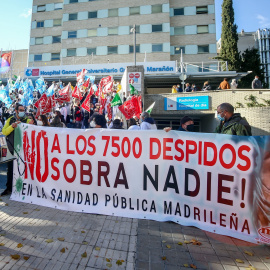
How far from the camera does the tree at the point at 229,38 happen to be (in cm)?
2783

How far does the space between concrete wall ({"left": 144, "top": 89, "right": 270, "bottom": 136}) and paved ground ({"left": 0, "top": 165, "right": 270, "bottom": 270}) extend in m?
10.7

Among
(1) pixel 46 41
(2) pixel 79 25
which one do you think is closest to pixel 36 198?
(2) pixel 79 25

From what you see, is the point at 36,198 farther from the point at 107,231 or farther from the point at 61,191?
the point at 107,231

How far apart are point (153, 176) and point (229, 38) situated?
30.9 meters

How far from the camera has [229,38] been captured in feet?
94.3

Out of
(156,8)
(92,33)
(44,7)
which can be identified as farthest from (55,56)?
(156,8)

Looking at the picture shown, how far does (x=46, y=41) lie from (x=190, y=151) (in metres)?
38.8

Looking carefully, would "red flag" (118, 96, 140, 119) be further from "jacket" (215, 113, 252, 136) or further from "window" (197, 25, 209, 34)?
"window" (197, 25, 209, 34)

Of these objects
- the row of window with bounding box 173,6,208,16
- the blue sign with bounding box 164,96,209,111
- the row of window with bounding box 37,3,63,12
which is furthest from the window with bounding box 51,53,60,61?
the blue sign with bounding box 164,96,209,111

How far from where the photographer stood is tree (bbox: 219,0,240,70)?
27.8m

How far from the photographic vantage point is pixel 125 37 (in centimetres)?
3198

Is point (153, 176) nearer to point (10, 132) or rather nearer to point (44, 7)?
point (10, 132)

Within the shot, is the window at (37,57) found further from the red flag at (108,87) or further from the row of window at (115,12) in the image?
the red flag at (108,87)

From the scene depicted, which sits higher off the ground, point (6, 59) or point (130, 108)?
point (6, 59)
